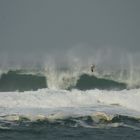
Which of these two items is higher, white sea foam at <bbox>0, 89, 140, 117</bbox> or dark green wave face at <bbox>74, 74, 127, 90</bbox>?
dark green wave face at <bbox>74, 74, 127, 90</bbox>

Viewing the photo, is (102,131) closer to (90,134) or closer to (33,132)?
(90,134)

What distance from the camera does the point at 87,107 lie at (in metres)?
35.8

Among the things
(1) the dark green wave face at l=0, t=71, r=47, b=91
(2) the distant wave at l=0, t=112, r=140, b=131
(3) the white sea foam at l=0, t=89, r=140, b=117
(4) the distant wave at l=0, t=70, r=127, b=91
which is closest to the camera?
(2) the distant wave at l=0, t=112, r=140, b=131

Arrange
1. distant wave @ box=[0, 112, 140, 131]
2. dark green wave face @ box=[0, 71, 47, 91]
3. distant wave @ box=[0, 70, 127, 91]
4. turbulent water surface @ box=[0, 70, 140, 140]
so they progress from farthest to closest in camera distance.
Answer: distant wave @ box=[0, 70, 127, 91] < dark green wave face @ box=[0, 71, 47, 91] < distant wave @ box=[0, 112, 140, 131] < turbulent water surface @ box=[0, 70, 140, 140]

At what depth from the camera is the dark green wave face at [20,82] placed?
42.6 meters

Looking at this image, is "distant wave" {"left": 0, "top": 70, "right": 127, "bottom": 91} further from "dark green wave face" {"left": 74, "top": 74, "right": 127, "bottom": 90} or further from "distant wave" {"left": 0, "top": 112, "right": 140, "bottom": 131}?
"distant wave" {"left": 0, "top": 112, "right": 140, "bottom": 131}

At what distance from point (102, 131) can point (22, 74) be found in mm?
18602

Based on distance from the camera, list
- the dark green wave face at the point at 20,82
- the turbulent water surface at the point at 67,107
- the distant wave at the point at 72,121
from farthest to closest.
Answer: the dark green wave face at the point at 20,82 → the distant wave at the point at 72,121 → the turbulent water surface at the point at 67,107

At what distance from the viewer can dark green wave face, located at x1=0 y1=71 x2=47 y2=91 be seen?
4259 cm

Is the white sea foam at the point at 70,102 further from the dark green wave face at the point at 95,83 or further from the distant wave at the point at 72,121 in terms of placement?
the dark green wave face at the point at 95,83

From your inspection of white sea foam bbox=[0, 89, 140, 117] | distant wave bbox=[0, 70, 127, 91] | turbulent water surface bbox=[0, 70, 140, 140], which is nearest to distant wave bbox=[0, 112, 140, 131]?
turbulent water surface bbox=[0, 70, 140, 140]

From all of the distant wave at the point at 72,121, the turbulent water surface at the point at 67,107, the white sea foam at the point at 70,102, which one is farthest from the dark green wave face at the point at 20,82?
the distant wave at the point at 72,121

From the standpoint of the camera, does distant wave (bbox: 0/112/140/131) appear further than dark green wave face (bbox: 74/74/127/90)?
No

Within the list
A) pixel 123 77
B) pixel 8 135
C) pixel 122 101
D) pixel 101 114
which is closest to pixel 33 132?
pixel 8 135
